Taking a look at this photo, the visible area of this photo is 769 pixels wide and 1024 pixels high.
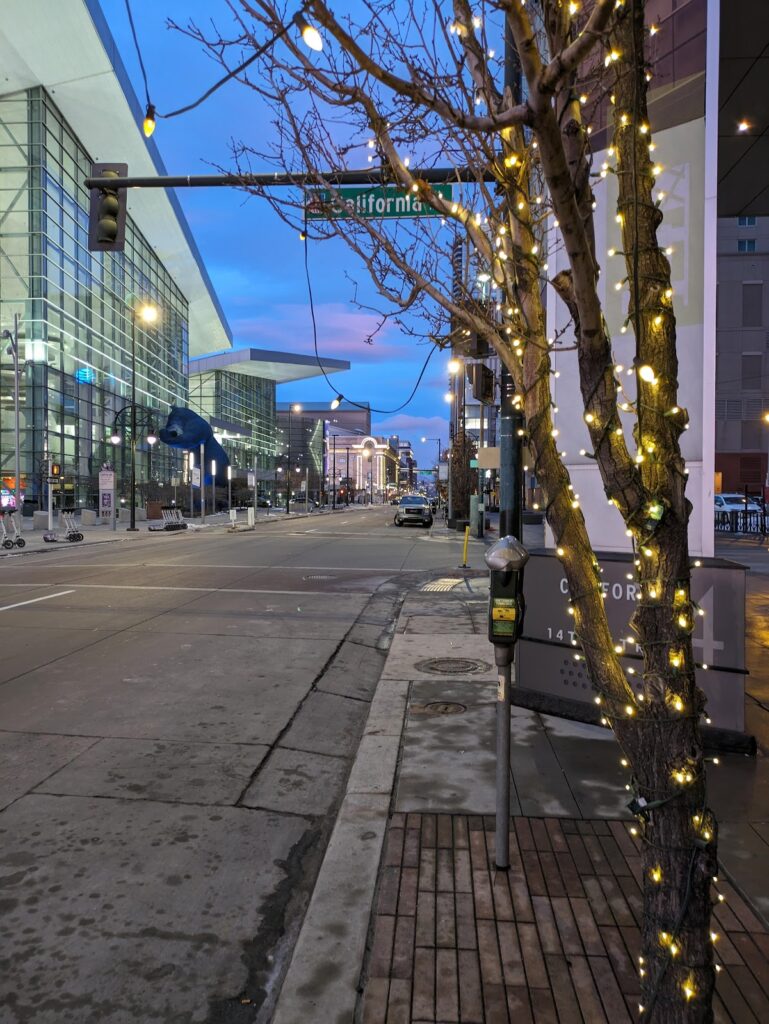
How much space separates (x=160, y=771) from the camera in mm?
4816

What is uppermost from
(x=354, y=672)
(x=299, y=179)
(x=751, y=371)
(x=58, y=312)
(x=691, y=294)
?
(x=58, y=312)

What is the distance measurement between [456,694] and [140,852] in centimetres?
332

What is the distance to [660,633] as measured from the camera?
2119 mm

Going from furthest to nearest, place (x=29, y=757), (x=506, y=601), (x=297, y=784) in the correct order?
(x=29, y=757) < (x=297, y=784) < (x=506, y=601)

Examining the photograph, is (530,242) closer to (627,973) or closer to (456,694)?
(627,973)

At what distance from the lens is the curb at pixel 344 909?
100.0 inches

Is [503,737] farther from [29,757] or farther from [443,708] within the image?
[29,757]

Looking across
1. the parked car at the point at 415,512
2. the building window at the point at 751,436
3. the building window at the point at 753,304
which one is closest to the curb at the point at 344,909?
the parked car at the point at 415,512

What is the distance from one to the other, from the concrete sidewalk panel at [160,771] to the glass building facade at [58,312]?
97.6ft

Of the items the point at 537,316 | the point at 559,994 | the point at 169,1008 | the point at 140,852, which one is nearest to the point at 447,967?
the point at 559,994

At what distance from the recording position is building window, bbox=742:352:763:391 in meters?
41.7

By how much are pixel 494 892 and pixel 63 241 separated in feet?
139

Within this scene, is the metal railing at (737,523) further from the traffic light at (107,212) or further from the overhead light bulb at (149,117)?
the overhead light bulb at (149,117)

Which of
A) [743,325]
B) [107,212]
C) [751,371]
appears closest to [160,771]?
[107,212]
